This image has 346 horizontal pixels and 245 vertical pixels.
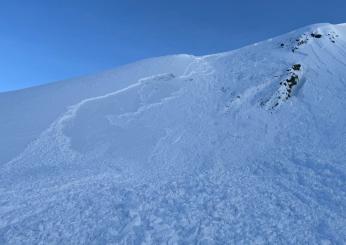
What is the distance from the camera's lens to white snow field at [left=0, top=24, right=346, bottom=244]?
12.6m

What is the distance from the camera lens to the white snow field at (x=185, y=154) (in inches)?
495

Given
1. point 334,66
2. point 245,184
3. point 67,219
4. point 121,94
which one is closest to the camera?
point 67,219

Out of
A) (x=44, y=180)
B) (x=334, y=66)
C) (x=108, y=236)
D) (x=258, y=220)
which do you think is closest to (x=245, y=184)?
(x=258, y=220)

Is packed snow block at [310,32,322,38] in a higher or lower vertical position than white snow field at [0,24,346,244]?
higher

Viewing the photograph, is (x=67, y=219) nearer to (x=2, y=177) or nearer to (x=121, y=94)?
(x=2, y=177)

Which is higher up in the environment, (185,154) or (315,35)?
(315,35)

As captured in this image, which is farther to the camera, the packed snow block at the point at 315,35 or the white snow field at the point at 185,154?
the packed snow block at the point at 315,35

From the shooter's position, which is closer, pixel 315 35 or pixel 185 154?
→ pixel 185 154

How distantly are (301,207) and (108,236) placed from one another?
7.12m

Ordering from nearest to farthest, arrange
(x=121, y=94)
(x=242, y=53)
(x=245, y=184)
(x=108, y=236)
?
1. (x=108, y=236)
2. (x=245, y=184)
3. (x=121, y=94)
4. (x=242, y=53)

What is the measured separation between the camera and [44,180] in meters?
16.5

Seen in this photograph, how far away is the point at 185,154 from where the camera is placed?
19094 mm

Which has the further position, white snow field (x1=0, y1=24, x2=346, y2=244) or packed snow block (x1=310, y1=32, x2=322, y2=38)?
packed snow block (x1=310, y1=32, x2=322, y2=38)

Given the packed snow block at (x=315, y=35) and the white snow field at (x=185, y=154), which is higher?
the packed snow block at (x=315, y=35)
